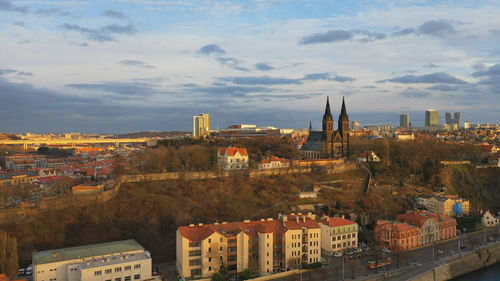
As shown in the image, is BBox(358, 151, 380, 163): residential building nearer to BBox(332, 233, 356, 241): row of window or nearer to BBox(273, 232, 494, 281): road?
BBox(273, 232, 494, 281): road

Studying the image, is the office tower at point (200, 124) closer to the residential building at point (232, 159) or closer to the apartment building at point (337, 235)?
the residential building at point (232, 159)

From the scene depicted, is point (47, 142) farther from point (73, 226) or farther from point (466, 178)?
point (466, 178)

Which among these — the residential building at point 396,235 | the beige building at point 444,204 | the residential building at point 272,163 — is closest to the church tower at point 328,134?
the residential building at point 272,163

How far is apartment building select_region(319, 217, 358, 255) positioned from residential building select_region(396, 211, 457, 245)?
7.24 m

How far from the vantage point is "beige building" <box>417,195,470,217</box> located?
142 ft

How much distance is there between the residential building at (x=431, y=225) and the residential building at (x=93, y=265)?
24.4 metres

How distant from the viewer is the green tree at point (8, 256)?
25.1 metres

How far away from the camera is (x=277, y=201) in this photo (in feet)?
136

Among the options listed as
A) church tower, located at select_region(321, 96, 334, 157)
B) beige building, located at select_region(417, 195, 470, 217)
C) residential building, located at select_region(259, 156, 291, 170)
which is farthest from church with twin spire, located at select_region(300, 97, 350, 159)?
beige building, located at select_region(417, 195, 470, 217)

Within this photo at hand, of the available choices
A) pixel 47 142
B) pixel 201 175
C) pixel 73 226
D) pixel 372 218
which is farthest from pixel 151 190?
pixel 47 142

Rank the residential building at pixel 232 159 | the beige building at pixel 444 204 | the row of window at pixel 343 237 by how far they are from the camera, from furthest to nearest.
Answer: the residential building at pixel 232 159, the beige building at pixel 444 204, the row of window at pixel 343 237

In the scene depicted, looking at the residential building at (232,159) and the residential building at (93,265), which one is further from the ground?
the residential building at (232,159)

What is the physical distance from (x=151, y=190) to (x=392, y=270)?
79.0 ft

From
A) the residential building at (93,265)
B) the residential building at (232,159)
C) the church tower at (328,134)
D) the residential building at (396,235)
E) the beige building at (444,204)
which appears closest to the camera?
the residential building at (93,265)
